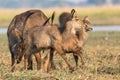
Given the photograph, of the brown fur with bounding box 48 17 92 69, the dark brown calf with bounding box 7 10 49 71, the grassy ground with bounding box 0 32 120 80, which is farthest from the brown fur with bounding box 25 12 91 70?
the grassy ground with bounding box 0 32 120 80

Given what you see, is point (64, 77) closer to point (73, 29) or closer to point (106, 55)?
point (73, 29)

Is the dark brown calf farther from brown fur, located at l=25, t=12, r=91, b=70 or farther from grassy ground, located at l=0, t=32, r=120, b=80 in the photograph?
grassy ground, located at l=0, t=32, r=120, b=80

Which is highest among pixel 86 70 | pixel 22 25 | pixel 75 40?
pixel 22 25

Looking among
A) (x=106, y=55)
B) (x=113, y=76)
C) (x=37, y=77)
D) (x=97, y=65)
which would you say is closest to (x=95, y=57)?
(x=106, y=55)

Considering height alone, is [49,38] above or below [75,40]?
above

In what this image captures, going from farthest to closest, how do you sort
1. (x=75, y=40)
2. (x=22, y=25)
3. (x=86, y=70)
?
1. (x=22, y=25)
2. (x=75, y=40)
3. (x=86, y=70)

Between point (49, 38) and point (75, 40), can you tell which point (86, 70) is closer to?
point (75, 40)

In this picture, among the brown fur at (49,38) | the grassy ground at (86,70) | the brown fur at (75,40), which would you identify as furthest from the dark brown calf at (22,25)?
the brown fur at (75,40)

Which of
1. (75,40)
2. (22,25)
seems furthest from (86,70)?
(22,25)

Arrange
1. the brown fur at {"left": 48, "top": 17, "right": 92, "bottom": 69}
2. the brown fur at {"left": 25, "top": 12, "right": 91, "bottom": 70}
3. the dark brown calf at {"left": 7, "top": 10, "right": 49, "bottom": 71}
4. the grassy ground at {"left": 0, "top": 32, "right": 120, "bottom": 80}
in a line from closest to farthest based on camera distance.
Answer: the grassy ground at {"left": 0, "top": 32, "right": 120, "bottom": 80} → the brown fur at {"left": 25, "top": 12, "right": 91, "bottom": 70} → the brown fur at {"left": 48, "top": 17, "right": 92, "bottom": 69} → the dark brown calf at {"left": 7, "top": 10, "right": 49, "bottom": 71}

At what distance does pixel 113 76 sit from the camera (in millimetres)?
10102

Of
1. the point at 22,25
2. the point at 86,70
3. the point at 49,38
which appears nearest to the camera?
the point at 49,38

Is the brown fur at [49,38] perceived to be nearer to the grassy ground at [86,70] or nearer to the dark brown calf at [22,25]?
the dark brown calf at [22,25]

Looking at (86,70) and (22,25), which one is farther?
(22,25)
